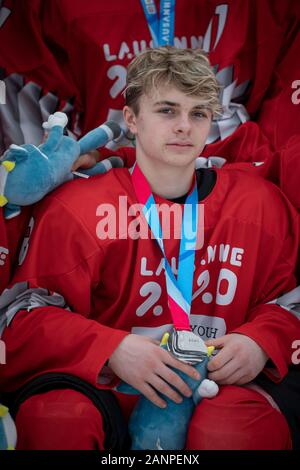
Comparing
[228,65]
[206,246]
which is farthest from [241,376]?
[228,65]

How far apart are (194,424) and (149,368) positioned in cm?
14

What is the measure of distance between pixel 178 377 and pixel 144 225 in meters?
0.36

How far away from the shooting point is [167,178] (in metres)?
1.44

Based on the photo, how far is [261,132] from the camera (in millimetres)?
1903

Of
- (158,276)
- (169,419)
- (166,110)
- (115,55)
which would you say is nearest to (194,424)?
(169,419)

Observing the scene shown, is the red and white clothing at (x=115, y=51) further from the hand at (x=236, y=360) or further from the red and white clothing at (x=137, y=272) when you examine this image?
the hand at (x=236, y=360)

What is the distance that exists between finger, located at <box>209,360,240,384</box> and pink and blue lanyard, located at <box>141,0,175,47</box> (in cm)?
114

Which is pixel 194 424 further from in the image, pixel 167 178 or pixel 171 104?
pixel 171 104

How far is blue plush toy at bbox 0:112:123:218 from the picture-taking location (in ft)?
4.48

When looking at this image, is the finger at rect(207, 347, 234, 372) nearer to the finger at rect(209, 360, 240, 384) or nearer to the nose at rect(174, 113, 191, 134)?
the finger at rect(209, 360, 240, 384)

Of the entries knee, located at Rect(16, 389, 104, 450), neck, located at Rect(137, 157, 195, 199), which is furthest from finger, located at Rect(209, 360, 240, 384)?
neck, located at Rect(137, 157, 195, 199)

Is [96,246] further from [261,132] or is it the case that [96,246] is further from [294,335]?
[261,132]

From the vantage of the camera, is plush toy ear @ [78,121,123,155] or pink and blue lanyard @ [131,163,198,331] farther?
plush toy ear @ [78,121,123,155]
